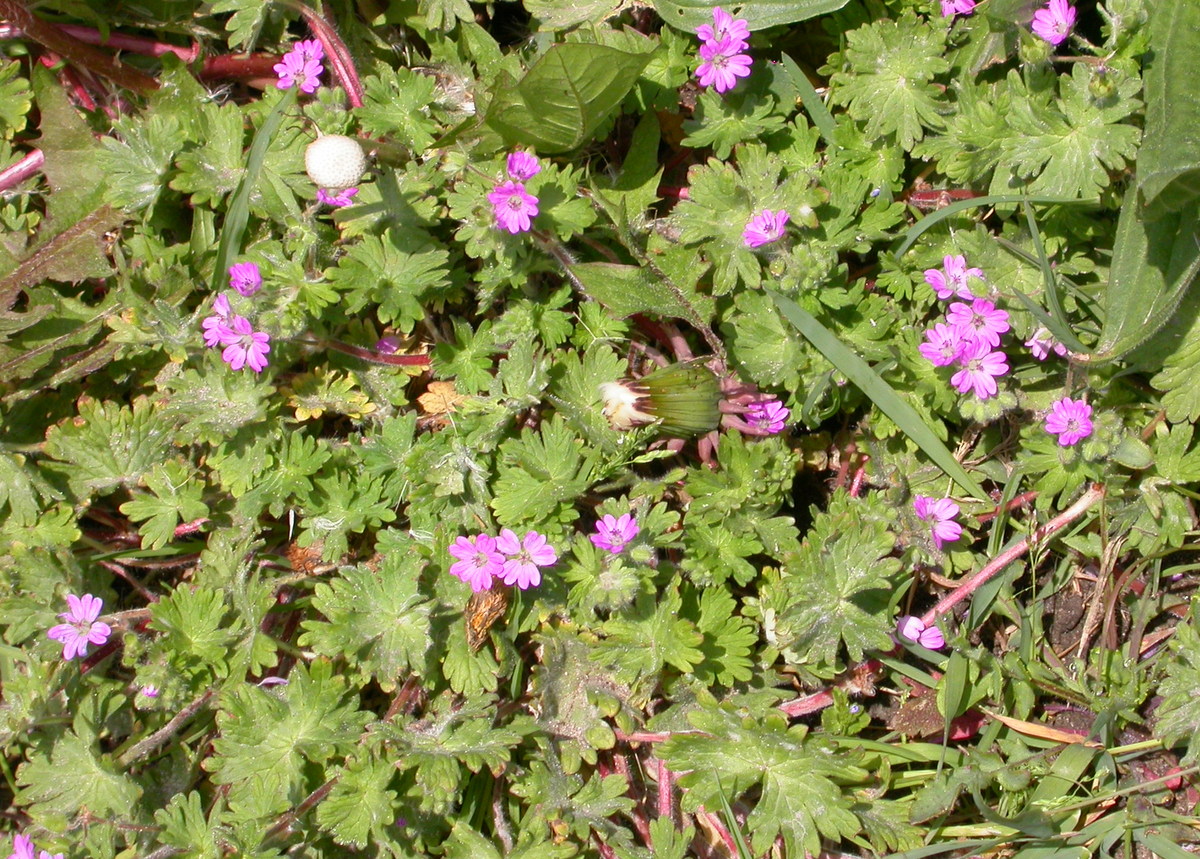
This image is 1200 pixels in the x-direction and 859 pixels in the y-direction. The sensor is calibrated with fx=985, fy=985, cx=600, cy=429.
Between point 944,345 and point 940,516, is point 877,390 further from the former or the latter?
point 940,516

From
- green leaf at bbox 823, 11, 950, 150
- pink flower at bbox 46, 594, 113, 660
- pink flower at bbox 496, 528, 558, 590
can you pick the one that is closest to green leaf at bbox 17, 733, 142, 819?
pink flower at bbox 46, 594, 113, 660

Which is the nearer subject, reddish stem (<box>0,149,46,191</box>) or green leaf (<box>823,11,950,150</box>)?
green leaf (<box>823,11,950,150</box>)

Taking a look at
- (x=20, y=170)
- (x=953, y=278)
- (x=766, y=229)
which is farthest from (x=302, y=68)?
(x=953, y=278)

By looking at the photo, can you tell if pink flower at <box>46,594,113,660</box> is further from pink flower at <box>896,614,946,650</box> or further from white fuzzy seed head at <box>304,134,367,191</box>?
pink flower at <box>896,614,946,650</box>

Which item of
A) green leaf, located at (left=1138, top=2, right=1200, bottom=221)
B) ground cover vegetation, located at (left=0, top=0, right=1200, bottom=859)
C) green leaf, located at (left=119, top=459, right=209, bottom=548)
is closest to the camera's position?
green leaf, located at (left=1138, top=2, right=1200, bottom=221)

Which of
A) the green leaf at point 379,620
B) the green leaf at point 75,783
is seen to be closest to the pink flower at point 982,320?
the green leaf at point 379,620

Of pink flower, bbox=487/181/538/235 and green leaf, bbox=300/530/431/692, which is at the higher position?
pink flower, bbox=487/181/538/235
